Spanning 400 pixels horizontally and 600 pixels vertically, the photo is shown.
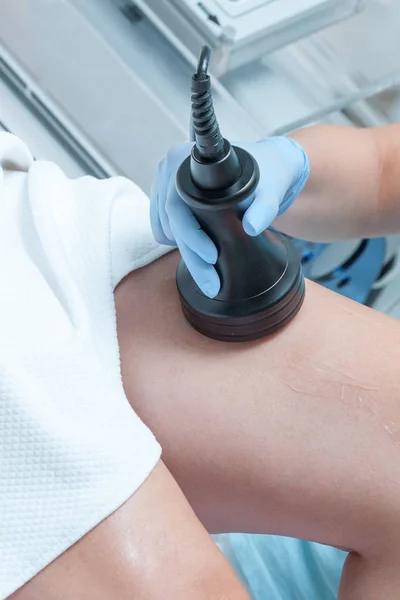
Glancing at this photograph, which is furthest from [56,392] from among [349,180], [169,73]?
[169,73]

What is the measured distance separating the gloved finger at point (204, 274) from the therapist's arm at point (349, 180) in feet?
1.01

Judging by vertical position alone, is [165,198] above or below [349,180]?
above

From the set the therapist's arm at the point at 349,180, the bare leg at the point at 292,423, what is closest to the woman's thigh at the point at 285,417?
the bare leg at the point at 292,423

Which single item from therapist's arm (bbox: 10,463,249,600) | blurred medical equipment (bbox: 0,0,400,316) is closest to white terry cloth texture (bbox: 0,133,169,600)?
therapist's arm (bbox: 10,463,249,600)

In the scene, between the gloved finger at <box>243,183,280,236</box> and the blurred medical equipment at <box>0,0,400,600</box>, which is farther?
the blurred medical equipment at <box>0,0,400,600</box>

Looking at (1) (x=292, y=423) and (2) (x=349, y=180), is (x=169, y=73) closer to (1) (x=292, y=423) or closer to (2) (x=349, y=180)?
(2) (x=349, y=180)

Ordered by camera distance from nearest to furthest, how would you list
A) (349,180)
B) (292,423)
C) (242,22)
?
(292,423) → (349,180) → (242,22)

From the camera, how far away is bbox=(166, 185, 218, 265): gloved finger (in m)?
0.57

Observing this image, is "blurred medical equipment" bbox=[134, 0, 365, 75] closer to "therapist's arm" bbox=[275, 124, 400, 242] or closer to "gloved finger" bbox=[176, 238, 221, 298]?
"therapist's arm" bbox=[275, 124, 400, 242]

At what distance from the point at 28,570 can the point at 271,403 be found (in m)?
0.26

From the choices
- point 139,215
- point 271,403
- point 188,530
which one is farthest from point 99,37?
point 188,530

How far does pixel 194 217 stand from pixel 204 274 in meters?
0.05

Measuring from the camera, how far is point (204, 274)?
0.58 meters

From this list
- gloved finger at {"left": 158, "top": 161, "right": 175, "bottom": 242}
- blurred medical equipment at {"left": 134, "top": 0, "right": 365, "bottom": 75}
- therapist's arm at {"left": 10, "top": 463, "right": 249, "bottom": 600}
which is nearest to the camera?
therapist's arm at {"left": 10, "top": 463, "right": 249, "bottom": 600}
